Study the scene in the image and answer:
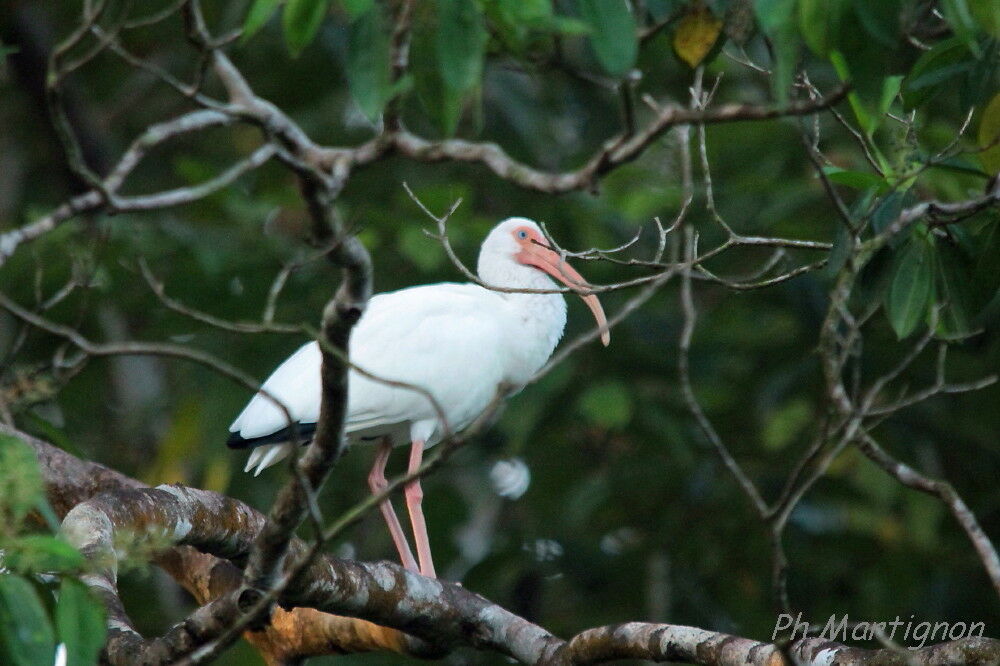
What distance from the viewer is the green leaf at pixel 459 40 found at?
2988 millimetres

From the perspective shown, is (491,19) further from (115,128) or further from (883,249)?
(115,128)

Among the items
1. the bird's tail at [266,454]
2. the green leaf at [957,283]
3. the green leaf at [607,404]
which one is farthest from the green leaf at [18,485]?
the green leaf at [607,404]

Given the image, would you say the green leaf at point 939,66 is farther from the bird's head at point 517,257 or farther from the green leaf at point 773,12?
the bird's head at point 517,257

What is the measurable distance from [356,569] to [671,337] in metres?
4.34

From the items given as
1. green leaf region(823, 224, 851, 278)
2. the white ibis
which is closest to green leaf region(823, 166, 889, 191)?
green leaf region(823, 224, 851, 278)

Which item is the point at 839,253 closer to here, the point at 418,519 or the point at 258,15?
the point at 258,15

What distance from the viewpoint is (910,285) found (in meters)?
4.04

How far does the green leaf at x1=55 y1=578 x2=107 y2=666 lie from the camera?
268 cm

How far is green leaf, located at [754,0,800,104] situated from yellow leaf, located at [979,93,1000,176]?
4.75 feet

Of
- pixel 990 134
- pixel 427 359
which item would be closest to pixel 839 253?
pixel 990 134

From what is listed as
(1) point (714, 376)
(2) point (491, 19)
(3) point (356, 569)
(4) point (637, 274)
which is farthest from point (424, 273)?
(2) point (491, 19)

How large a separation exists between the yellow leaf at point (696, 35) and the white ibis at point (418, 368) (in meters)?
2.31

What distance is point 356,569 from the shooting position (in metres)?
4.73

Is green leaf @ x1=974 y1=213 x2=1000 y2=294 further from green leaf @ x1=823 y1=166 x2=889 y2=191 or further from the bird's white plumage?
the bird's white plumage
